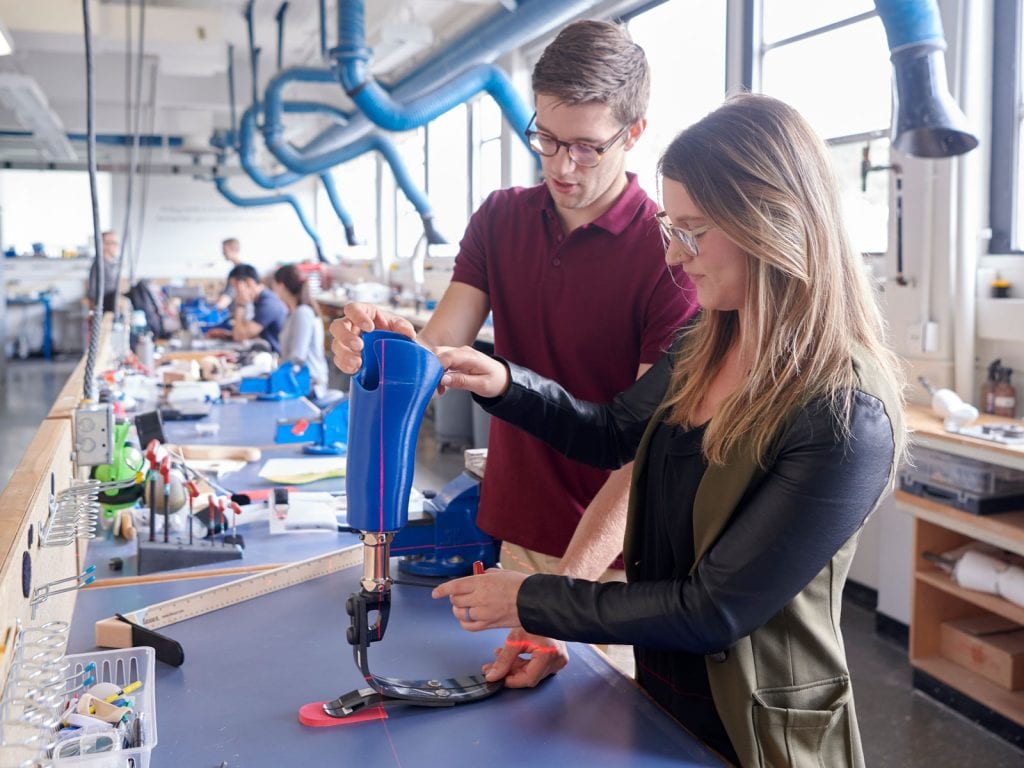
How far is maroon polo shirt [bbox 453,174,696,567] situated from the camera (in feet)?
5.50

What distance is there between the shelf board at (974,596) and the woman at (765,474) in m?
1.89

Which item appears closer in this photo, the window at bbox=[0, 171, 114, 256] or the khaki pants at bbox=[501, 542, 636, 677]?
the khaki pants at bbox=[501, 542, 636, 677]

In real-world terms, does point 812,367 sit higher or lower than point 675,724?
higher

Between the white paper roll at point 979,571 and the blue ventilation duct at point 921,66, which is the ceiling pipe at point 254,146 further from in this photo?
the white paper roll at point 979,571

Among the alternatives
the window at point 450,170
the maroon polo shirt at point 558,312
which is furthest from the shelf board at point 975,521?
the window at point 450,170

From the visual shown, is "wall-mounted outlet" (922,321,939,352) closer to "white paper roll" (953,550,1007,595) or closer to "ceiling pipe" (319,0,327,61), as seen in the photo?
"white paper roll" (953,550,1007,595)

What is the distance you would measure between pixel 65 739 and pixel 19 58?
8.74 m

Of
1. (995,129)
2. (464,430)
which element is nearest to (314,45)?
(464,430)

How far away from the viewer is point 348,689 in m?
1.31

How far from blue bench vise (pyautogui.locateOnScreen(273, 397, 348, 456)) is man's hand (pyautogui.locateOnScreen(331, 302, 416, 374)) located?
64.7 inches

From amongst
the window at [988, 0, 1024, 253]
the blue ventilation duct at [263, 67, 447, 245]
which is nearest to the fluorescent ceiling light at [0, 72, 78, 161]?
the blue ventilation duct at [263, 67, 447, 245]

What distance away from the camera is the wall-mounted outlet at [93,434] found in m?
1.82

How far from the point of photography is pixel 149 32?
22.0ft

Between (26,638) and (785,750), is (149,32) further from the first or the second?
(785,750)
